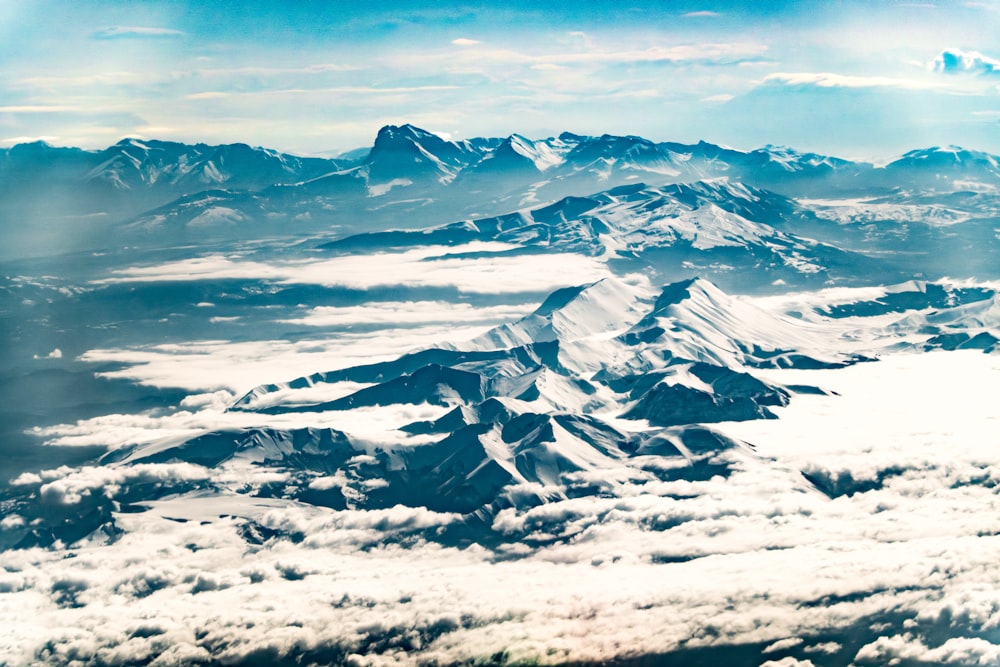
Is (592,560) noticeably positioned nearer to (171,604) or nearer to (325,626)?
(325,626)

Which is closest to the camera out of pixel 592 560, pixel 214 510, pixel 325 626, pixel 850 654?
pixel 850 654

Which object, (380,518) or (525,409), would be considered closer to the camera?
(380,518)

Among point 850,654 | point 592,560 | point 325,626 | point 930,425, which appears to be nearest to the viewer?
point 850,654

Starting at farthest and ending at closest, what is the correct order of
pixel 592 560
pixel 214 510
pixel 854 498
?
1. pixel 214 510
2. pixel 854 498
3. pixel 592 560

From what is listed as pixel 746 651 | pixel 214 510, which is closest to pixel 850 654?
pixel 746 651

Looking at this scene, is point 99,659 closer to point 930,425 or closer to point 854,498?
Result: point 854,498

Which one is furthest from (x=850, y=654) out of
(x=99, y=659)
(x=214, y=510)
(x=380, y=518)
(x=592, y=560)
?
(x=214, y=510)

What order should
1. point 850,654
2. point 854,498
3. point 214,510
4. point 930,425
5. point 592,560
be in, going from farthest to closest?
point 930,425
point 214,510
point 854,498
point 592,560
point 850,654

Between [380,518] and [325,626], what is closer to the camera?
[325,626]
